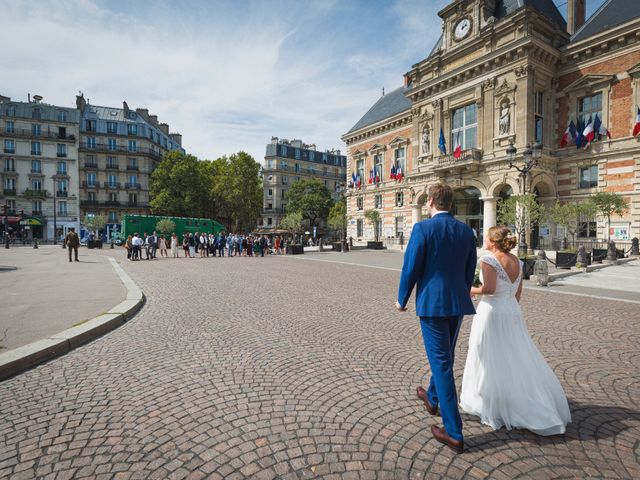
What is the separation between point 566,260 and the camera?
15.4 meters

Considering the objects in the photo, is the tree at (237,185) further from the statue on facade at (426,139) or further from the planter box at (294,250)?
the statue on facade at (426,139)

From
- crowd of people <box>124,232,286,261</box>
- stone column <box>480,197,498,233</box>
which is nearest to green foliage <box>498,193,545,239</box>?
stone column <box>480,197,498,233</box>

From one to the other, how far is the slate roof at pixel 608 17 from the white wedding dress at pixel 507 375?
1136 inches

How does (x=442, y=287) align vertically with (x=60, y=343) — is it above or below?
above

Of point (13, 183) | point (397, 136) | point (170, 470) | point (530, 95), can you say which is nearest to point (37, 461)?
point (170, 470)

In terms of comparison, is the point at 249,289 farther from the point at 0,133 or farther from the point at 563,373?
the point at 0,133

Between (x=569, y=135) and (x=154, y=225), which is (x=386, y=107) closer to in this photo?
(x=569, y=135)

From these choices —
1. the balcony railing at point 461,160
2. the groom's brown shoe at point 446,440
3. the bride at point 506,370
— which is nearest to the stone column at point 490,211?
the balcony railing at point 461,160

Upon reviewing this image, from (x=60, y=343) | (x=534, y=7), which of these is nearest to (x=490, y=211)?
(x=534, y=7)

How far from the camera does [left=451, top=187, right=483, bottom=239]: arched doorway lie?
3056 centimetres

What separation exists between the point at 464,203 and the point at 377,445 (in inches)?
1259

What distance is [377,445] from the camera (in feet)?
8.74

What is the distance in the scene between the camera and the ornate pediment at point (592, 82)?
22.8 m

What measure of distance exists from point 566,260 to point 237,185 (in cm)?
4499
